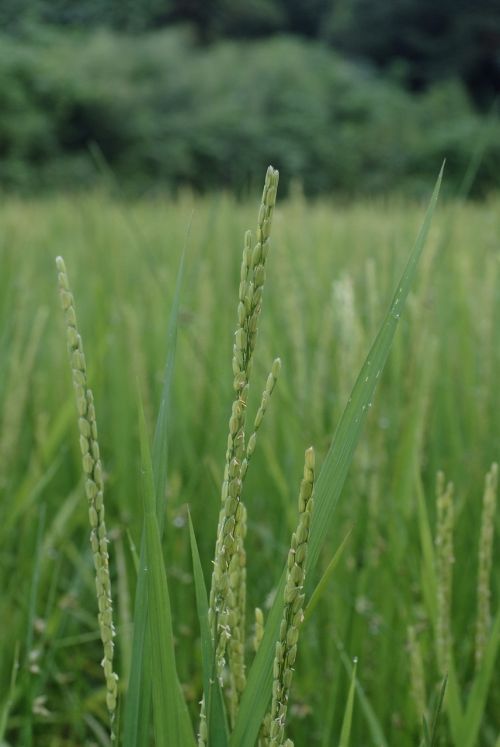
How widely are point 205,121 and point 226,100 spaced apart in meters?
0.72

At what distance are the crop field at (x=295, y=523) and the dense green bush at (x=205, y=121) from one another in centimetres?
889

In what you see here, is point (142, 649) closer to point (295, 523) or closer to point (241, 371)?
point (241, 371)

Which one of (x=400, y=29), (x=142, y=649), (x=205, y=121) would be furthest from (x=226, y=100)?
(x=142, y=649)

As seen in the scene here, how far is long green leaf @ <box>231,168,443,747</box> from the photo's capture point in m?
0.37

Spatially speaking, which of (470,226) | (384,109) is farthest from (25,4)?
(470,226)

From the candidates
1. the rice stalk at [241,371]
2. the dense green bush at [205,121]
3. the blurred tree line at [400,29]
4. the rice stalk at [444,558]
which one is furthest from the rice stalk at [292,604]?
the blurred tree line at [400,29]

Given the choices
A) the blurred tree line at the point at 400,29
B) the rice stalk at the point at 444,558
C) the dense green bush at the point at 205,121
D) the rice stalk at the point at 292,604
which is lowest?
the dense green bush at the point at 205,121

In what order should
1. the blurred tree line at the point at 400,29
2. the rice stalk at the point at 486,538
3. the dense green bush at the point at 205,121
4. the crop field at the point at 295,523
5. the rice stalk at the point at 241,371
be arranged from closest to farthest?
the rice stalk at the point at 241,371, the rice stalk at the point at 486,538, the crop field at the point at 295,523, the dense green bush at the point at 205,121, the blurred tree line at the point at 400,29

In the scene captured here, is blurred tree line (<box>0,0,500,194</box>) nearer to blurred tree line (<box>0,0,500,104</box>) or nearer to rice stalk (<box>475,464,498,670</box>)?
blurred tree line (<box>0,0,500,104</box>)

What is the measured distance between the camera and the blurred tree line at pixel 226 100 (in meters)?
10.9

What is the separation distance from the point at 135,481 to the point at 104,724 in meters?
0.34

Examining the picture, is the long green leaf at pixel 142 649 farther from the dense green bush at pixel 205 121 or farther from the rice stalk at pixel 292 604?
the dense green bush at pixel 205 121

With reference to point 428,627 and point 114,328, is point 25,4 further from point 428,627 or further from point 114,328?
point 428,627

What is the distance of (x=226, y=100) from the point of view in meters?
12.3
